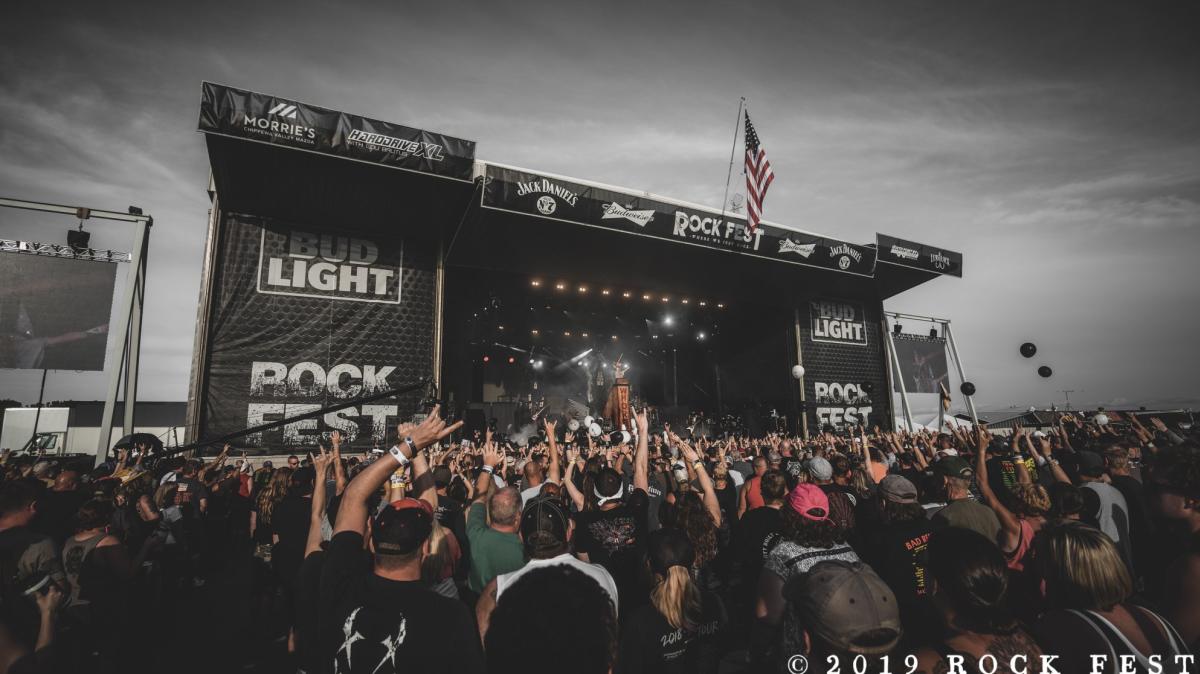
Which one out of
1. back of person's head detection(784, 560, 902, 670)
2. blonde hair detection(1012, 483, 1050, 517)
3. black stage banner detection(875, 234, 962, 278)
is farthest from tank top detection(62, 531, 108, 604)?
black stage banner detection(875, 234, 962, 278)

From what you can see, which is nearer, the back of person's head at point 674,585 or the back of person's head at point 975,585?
the back of person's head at point 975,585

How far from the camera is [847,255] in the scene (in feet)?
62.4

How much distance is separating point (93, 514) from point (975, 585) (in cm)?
610

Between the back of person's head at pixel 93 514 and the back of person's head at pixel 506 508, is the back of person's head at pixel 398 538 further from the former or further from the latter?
the back of person's head at pixel 93 514

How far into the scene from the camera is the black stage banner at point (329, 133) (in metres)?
11.2

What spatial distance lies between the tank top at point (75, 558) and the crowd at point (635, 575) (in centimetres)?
1

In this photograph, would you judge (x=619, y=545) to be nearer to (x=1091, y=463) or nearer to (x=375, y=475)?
(x=375, y=475)

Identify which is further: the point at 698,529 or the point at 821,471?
the point at 821,471

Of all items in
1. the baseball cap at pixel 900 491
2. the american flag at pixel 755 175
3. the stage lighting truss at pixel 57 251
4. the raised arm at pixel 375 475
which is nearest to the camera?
the raised arm at pixel 375 475

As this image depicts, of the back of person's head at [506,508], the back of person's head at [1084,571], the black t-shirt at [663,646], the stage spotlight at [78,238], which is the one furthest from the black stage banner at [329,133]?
the back of person's head at [1084,571]

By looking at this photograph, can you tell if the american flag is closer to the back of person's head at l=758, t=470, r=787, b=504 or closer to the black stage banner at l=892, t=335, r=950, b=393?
the back of person's head at l=758, t=470, r=787, b=504

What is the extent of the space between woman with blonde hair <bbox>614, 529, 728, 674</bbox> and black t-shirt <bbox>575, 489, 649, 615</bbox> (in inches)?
37.9

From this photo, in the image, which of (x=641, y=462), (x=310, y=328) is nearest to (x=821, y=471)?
(x=641, y=462)

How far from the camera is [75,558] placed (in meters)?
3.84
